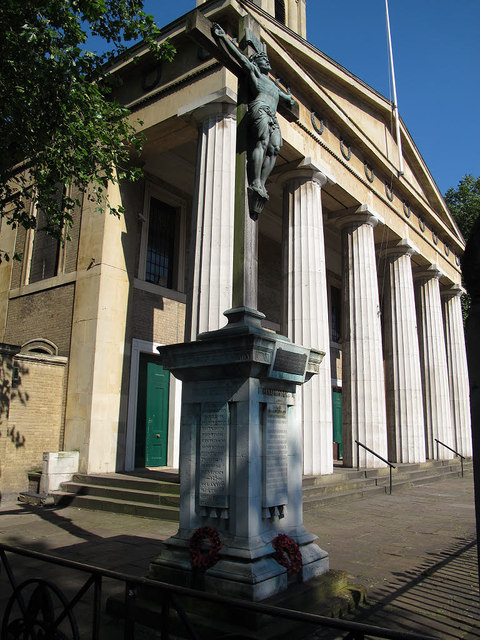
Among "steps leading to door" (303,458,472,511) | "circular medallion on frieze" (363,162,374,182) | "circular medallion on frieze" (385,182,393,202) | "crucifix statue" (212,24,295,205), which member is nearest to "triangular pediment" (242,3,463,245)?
"circular medallion on frieze" (363,162,374,182)

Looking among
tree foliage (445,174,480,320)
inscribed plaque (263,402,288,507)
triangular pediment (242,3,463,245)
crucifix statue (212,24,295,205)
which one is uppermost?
tree foliage (445,174,480,320)

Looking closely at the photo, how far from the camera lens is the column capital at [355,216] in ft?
53.8

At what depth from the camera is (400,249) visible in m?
19.5

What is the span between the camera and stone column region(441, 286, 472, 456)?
23812mm

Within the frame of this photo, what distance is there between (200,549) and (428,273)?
20.6 meters

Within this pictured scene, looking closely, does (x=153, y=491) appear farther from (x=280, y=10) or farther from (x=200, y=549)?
(x=280, y=10)

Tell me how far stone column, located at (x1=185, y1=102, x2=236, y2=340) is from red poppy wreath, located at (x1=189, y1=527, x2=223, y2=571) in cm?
613

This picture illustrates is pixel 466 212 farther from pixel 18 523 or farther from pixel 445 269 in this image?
pixel 18 523

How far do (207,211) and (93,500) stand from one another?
6.41m

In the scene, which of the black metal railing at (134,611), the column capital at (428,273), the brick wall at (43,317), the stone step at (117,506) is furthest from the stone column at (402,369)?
the black metal railing at (134,611)

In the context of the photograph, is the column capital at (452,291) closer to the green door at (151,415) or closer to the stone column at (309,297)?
the stone column at (309,297)

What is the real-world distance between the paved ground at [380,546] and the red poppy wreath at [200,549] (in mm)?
1328

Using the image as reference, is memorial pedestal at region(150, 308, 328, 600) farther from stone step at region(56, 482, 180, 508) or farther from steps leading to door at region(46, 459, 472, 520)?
stone step at region(56, 482, 180, 508)

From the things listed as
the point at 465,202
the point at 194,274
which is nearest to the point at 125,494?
the point at 194,274
